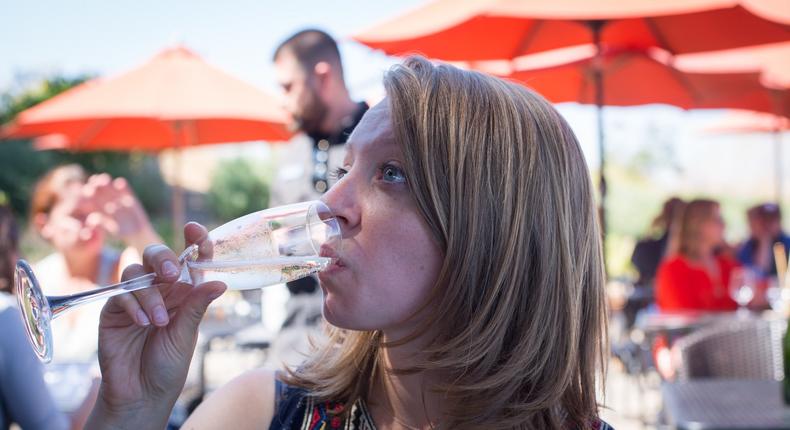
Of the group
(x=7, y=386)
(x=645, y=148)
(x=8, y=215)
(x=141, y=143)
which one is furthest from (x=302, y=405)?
(x=645, y=148)

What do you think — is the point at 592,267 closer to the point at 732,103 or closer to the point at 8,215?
the point at 8,215

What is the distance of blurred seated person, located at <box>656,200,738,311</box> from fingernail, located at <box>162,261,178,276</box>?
4.52 metres

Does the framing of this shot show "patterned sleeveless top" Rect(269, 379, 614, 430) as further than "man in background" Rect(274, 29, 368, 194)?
No

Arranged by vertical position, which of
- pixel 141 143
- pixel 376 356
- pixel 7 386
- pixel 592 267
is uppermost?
pixel 141 143

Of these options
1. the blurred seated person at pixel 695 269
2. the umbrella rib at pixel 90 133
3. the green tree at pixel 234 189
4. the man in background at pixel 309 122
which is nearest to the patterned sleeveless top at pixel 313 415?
the man in background at pixel 309 122

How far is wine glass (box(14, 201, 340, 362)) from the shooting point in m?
1.22

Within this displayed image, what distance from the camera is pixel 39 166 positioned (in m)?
23.5

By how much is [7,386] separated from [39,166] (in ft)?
76.6

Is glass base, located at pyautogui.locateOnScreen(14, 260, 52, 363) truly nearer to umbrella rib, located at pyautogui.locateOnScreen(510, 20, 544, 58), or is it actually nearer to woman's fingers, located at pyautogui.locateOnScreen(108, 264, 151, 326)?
woman's fingers, located at pyautogui.locateOnScreen(108, 264, 151, 326)

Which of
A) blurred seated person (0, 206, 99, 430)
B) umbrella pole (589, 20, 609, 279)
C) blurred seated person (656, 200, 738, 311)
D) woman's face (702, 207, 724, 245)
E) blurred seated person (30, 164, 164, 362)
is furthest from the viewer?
woman's face (702, 207, 724, 245)

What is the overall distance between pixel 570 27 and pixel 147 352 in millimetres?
3984

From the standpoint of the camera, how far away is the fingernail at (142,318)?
1202 millimetres

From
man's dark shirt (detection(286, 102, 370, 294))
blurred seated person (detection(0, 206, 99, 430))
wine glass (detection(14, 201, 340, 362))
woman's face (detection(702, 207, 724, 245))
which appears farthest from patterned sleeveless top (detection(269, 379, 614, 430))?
woman's face (detection(702, 207, 724, 245))

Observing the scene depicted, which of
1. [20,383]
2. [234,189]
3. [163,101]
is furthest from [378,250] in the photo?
[234,189]
